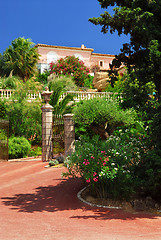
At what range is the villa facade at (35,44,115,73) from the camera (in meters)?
45.4

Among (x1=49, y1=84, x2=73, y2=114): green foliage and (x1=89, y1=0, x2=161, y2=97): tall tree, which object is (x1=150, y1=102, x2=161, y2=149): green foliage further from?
(x1=49, y1=84, x2=73, y2=114): green foliage

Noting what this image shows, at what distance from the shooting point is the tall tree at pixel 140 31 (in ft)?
26.2

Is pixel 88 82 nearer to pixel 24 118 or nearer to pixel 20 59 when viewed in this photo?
pixel 20 59

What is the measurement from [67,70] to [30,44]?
20.9 feet

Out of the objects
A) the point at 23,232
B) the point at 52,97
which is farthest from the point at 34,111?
the point at 23,232

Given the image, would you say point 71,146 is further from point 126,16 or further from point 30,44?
point 30,44

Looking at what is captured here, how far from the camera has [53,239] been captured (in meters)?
5.18

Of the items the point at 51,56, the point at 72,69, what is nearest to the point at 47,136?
the point at 72,69

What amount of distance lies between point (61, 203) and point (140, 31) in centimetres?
547

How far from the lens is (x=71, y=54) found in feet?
157

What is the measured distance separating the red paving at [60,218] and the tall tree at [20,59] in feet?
86.3

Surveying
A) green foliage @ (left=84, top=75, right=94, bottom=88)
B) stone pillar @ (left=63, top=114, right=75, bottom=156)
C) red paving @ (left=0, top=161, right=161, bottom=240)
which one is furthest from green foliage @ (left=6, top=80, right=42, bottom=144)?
green foliage @ (left=84, top=75, right=94, bottom=88)

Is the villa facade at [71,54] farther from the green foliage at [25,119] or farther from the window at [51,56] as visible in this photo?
the green foliage at [25,119]

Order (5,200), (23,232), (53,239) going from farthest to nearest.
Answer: (5,200), (23,232), (53,239)
